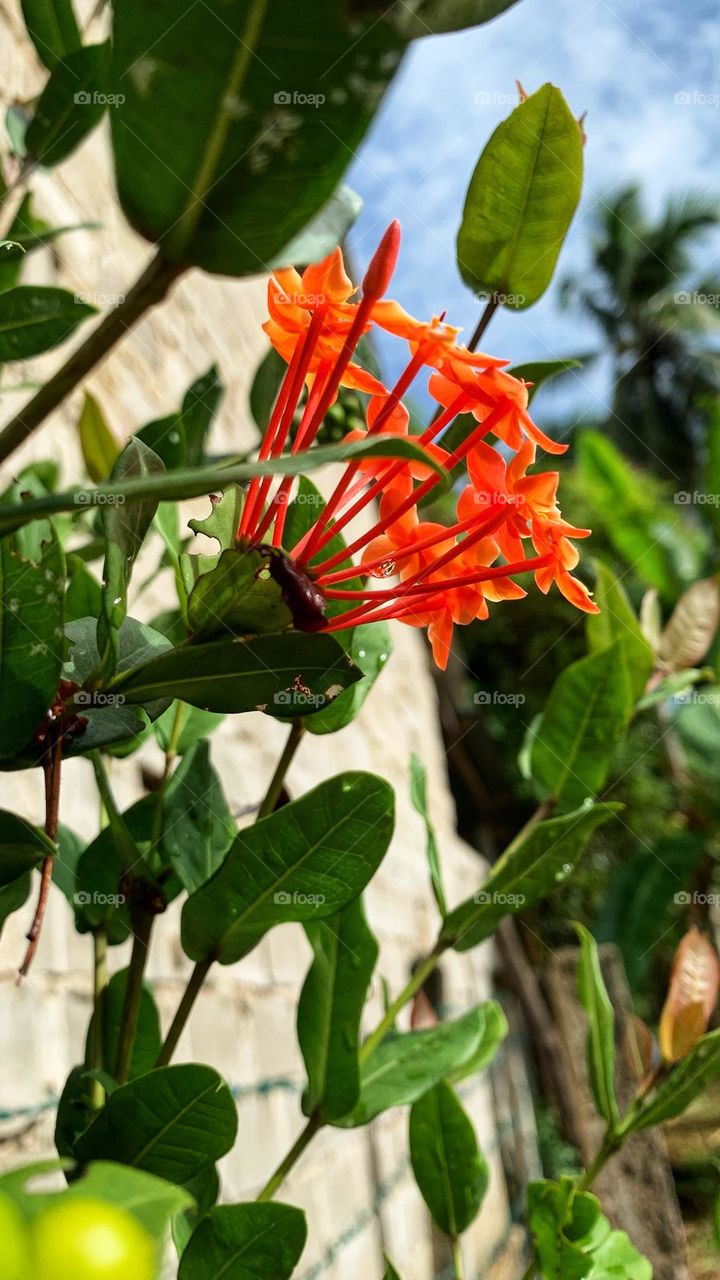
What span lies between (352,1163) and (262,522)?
189 cm

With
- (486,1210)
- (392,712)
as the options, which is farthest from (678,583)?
(486,1210)

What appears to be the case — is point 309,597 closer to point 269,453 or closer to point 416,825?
point 269,453

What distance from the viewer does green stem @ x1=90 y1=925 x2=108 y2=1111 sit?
1.51ft

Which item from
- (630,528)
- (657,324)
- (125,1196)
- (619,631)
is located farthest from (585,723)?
(657,324)

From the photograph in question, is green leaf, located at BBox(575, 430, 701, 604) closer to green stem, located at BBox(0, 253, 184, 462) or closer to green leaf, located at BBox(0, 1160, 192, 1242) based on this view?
green stem, located at BBox(0, 253, 184, 462)

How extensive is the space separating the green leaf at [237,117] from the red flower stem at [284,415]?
0.06m

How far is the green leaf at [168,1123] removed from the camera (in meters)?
0.36

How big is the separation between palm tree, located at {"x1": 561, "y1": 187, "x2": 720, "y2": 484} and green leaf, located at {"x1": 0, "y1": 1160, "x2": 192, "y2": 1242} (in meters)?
13.7

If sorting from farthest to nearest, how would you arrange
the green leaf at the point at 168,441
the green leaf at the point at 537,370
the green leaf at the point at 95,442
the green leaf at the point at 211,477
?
the green leaf at the point at 95,442 → the green leaf at the point at 168,441 → the green leaf at the point at 537,370 → the green leaf at the point at 211,477

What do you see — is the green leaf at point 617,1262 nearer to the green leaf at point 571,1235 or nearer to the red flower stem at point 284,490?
the green leaf at point 571,1235

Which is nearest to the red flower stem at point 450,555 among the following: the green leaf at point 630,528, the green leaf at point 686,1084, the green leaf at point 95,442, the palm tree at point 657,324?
the green leaf at point 686,1084

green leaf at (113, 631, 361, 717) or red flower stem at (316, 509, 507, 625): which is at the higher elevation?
red flower stem at (316, 509, 507, 625)

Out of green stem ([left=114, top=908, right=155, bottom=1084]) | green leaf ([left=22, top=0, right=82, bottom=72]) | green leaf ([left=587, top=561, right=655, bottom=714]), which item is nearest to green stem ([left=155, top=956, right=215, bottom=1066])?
green stem ([left=114, top=908, right=155, bottom=1084])

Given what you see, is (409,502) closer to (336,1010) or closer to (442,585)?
(442,585)
